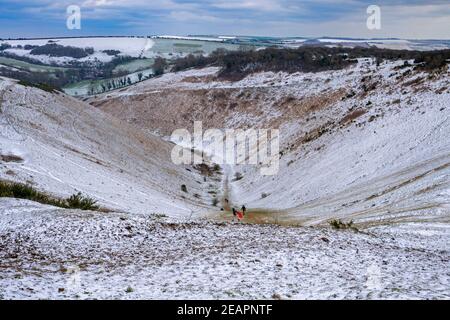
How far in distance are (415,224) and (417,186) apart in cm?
769

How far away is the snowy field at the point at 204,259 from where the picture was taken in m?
12.8

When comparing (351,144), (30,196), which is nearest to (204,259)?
(30,196)

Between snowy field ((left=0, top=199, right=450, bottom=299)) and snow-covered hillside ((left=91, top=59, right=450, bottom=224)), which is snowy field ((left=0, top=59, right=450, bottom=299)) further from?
snow-covered hillside ((left=91, top=59, right=450, bottom=224))

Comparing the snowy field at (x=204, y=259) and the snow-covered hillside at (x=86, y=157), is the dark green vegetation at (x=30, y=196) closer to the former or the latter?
the snowy field at (x=204, y=259)

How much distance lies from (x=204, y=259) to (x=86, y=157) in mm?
32537

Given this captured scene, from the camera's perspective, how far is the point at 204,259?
16.2 meters

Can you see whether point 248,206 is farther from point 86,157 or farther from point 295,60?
point 295,60

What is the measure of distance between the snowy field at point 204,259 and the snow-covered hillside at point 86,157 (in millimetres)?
12960

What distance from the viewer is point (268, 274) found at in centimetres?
1459

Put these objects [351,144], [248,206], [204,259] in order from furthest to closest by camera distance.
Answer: [351,144] → [248,206] → [204,259]

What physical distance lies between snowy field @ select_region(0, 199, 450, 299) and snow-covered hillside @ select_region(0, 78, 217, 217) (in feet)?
42.5

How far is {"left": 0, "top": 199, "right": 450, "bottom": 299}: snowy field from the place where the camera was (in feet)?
42.0

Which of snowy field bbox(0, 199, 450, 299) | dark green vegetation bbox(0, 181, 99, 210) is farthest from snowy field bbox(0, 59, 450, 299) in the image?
dark green vegetation bbox(0, 181, 99, 210)
